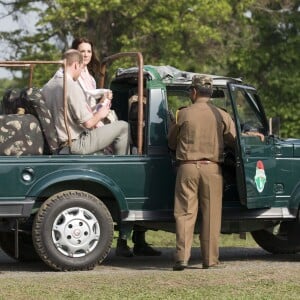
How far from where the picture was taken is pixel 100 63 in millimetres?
12211

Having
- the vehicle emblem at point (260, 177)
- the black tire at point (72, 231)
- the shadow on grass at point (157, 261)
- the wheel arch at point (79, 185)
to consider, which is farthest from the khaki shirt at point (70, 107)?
the vehicle emblem at point (260, 177)

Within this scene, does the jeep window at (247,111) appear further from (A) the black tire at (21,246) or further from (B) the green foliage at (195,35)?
(B) the green foliage at (195,35)

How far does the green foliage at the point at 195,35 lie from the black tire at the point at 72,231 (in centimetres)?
1858

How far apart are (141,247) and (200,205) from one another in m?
2.01

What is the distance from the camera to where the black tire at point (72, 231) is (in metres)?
10.6

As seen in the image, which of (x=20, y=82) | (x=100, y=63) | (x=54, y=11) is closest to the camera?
(x=100, y=63)

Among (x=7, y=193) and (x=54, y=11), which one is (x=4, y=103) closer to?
(x=7, y=193)

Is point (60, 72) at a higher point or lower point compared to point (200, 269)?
higher

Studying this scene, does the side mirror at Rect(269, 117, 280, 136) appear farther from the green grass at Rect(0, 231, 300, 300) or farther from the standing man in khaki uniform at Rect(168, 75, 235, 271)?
the green grass at Rect(0, 231, 300, 300)

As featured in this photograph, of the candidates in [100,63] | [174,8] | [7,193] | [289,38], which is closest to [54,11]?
[174,8]

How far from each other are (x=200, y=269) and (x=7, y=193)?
2.03 m

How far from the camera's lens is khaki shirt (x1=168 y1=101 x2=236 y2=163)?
35.0 ft

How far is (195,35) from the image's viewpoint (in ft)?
102

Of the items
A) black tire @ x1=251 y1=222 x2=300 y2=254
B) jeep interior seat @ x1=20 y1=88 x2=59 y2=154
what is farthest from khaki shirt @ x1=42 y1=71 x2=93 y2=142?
black tire @ x1=251 y1=222 x2=300 y2=254
